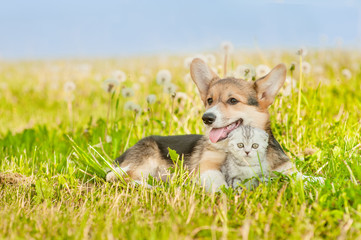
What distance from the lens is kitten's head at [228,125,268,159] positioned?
3.26 m

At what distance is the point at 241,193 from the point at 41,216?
1469 millimetres

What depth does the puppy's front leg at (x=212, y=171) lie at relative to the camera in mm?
3334

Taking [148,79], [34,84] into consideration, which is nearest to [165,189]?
[148,79]

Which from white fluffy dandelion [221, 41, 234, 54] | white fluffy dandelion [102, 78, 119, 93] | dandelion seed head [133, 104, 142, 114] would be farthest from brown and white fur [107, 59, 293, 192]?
white fluffy dandelion [221, 41, 234, 54]

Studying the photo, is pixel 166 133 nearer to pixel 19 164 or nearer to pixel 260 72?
pixel 260 72

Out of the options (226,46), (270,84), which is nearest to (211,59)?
(226,46)

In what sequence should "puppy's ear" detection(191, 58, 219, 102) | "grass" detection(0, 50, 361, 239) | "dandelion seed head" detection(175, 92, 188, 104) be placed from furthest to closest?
"dandelion seed head" detection(175, 92, 188, 104), "puppy's ear" detection(191, 58, 219, 102), "grass" detection(0, 50, 361, 239)

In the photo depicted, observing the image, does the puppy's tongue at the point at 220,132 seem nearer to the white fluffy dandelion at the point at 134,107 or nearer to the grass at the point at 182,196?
the grass at the point at 182,196

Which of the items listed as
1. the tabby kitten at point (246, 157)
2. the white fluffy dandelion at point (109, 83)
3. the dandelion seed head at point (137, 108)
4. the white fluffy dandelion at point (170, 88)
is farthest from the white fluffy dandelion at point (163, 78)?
the tabby kitten at point (246, 157)

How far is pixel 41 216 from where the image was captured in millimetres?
2838

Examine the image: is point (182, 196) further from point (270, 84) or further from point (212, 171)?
point (270, 84)

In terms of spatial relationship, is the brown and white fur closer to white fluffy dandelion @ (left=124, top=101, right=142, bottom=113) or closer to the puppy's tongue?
the puppy's tongue

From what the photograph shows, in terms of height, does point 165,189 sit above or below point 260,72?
below

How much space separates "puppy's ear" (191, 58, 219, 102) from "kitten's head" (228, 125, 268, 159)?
39.1 inches
